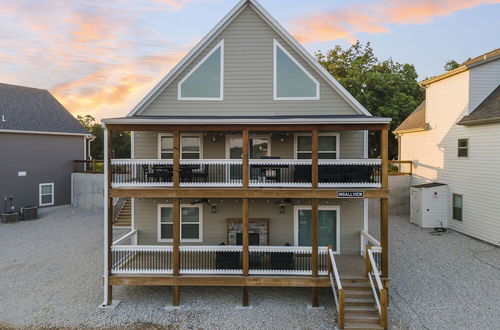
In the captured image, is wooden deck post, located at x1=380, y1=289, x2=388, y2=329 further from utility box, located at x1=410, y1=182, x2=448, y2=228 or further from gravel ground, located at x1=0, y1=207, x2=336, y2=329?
utility box, located at x1=410, y1=182, x2=448, y2=228

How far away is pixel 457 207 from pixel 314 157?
14.4m

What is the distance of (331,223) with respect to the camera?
40.8 ft

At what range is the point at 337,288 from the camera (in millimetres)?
9586

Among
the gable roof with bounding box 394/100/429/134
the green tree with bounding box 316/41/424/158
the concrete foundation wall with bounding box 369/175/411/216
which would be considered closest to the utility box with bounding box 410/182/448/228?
the concrete foundation wall with bounding box 369/175/411/216

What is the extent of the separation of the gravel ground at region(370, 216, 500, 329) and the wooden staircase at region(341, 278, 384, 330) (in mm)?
777

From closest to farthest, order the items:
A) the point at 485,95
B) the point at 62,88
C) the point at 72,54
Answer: the point at 485,95 < the point at 72,54 < the point at 62,88

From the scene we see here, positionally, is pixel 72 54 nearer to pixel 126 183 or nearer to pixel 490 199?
pixel 126 183

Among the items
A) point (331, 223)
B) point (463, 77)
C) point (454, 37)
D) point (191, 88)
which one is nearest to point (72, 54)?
point (191, 88)

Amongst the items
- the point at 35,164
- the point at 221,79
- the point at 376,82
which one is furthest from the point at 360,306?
the point at 376,82

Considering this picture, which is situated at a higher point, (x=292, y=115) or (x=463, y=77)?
(x=463, y=77)

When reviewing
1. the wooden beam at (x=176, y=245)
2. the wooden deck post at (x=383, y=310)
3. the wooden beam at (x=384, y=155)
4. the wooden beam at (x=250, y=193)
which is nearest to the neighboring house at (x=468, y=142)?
the wooden beam at (x=384, y=155)

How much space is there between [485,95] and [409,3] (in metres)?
7.29

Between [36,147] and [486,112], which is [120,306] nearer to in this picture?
[486,112]

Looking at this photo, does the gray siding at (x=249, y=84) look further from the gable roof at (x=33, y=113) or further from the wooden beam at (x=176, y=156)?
the gable roof at (x=33, y=113)
